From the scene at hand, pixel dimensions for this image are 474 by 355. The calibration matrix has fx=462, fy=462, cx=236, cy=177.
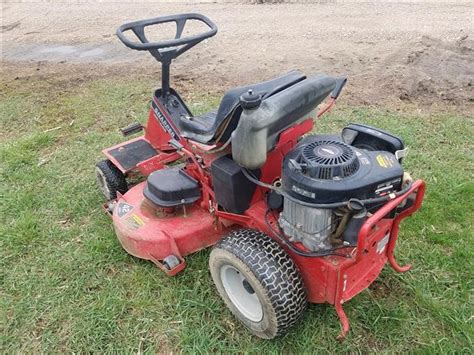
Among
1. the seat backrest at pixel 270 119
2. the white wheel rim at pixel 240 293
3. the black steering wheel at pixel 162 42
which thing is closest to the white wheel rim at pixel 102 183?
the black steering wheel at pixel 162 42

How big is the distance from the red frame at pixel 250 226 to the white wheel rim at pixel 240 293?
27cm

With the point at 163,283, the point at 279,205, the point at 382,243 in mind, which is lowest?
the point at 163,283

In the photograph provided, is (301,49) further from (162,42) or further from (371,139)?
(371,139)

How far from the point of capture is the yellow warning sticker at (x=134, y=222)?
9.16 ft

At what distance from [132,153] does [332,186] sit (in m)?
1.95

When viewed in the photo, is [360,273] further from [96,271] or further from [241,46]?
[241,46]

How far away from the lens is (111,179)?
10.9 ft

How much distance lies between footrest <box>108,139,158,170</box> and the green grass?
15.5 inches

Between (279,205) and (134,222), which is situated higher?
(279,205)

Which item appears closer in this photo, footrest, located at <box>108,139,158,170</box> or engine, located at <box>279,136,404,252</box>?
engine, located at <box>279,136,404,252</box>

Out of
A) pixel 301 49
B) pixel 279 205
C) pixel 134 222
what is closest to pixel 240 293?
pixel 279 205

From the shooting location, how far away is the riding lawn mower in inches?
75.6

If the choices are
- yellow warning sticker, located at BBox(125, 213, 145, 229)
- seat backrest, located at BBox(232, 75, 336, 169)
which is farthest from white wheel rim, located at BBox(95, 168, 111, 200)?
seat backrest, located at BBox(232, 75, 336, 169)

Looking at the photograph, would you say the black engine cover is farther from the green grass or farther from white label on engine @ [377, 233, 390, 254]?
the green grass
